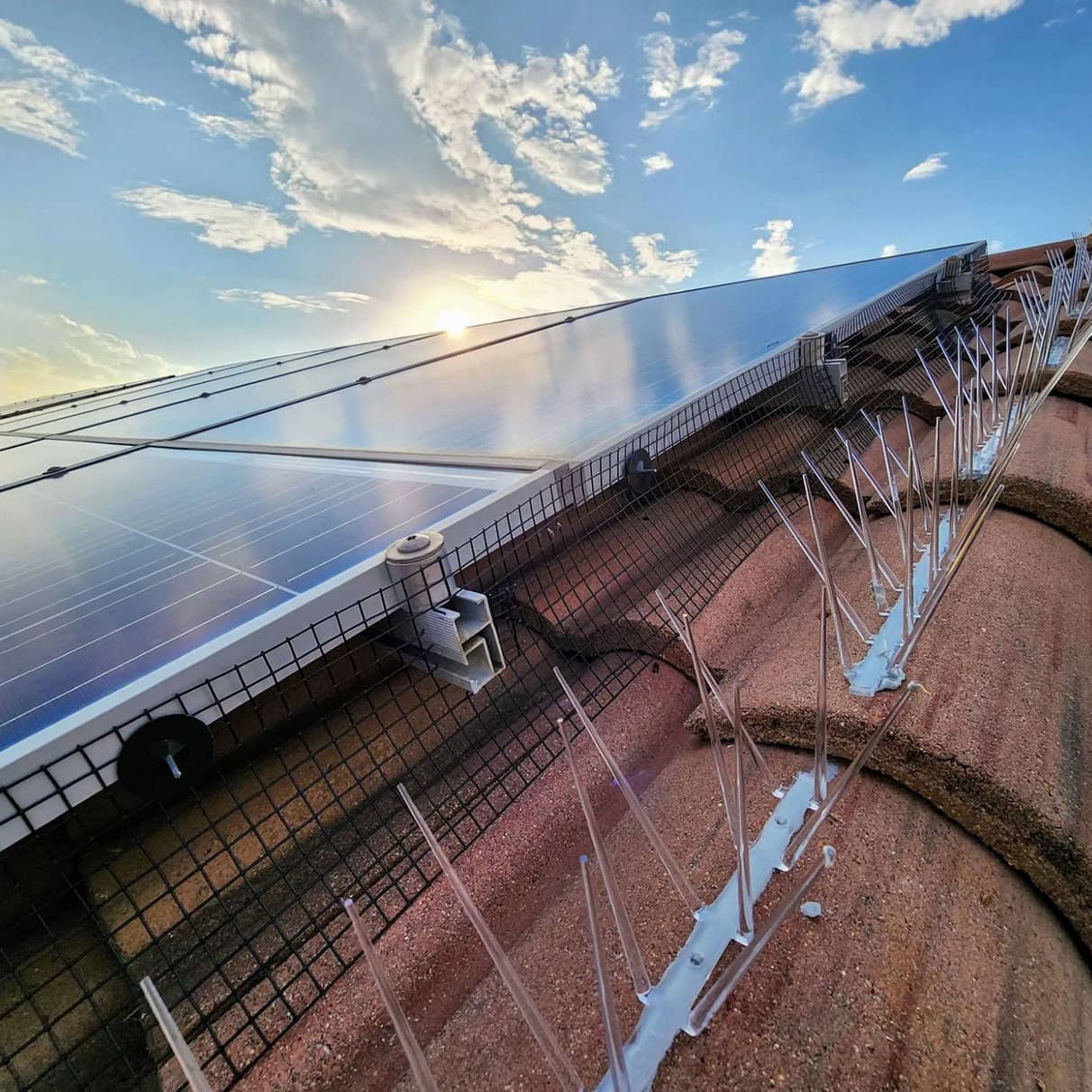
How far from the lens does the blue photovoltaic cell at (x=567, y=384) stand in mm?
2422

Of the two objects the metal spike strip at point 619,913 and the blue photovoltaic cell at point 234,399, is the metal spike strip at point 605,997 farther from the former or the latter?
the blue photovoltaic cell at point 234,399

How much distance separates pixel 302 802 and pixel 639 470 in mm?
1566

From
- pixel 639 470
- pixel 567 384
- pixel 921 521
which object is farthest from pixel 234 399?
pixel 921 521

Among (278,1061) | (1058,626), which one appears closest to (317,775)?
(278,1061)

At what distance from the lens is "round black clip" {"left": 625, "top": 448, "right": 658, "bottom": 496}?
2086 millimetres

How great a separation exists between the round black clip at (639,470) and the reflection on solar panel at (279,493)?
85 mm

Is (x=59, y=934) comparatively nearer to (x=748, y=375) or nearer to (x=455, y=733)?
(x=455, y=733)

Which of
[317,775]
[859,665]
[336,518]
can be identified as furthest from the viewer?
[336,518]

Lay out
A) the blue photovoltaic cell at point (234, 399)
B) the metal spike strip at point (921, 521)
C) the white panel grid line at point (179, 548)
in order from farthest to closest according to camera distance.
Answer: the blue photovoltaic cell at point (234, 399), the white panel grid line at point (179, 548), the metal spike strip at point (921, 521)

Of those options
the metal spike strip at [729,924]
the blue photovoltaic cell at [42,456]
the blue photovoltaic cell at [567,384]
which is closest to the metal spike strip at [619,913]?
the metal spike strip at [729,924]

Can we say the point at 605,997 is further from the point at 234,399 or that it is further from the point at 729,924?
the point at 234,399

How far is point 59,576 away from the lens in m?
1.88

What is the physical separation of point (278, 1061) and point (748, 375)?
9.56 feet

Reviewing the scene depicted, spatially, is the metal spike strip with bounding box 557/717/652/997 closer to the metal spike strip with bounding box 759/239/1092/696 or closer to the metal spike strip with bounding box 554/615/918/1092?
the metal spike strip with bounding box 554/615/918/1092
